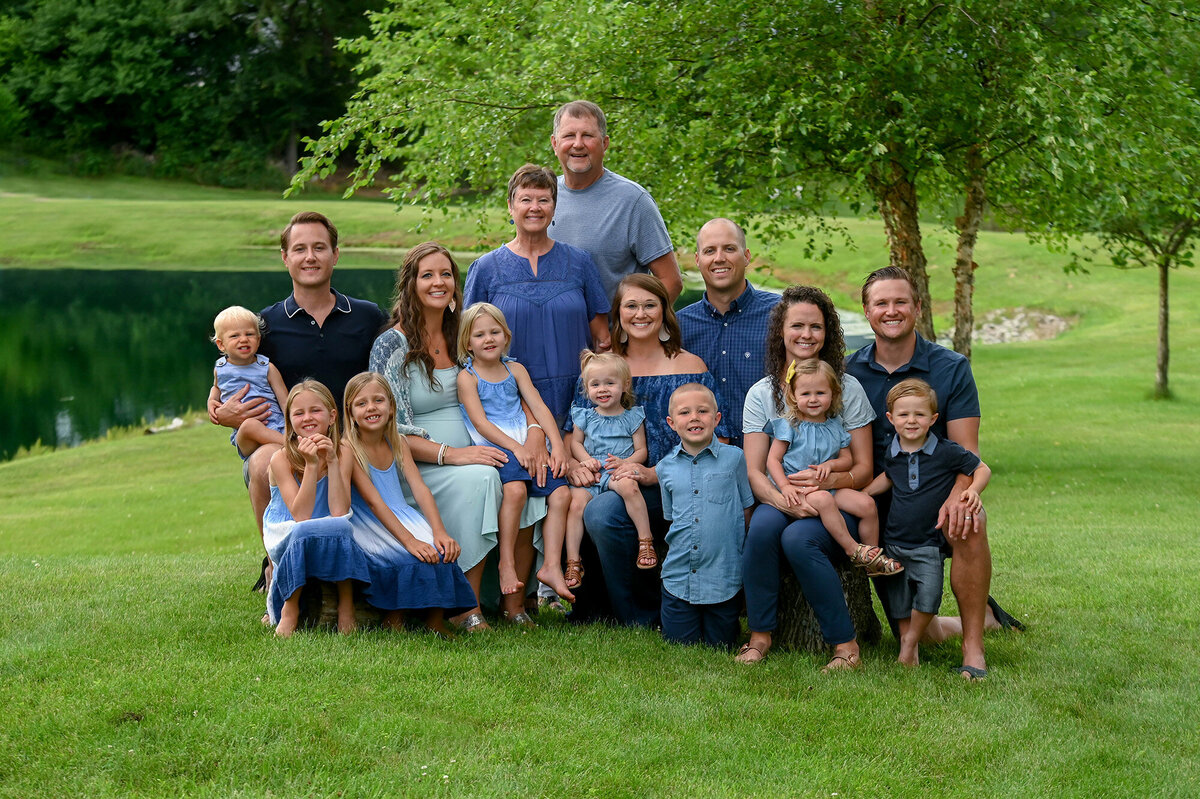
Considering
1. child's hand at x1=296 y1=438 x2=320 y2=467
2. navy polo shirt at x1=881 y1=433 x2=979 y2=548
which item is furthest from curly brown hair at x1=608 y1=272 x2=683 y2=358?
child's hand at x1=296 y1=438 x2=320 y2=467

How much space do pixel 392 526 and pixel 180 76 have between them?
5552 cm

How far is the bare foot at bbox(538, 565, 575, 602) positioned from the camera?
5.16 metres

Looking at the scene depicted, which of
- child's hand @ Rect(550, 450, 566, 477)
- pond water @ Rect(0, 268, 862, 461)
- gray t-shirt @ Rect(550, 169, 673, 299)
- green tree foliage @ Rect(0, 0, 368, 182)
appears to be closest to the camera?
child's hand @ Rect(550, 450, 566, 477)

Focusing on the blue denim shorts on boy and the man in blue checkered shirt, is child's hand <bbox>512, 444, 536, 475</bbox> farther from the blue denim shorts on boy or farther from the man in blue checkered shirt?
the blue denim shorts on boy

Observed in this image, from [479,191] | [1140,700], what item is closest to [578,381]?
[1140,700]

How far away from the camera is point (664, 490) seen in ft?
17.0

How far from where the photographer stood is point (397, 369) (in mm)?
5387

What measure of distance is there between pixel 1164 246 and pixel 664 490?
11.5 meters

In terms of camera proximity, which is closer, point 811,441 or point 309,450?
point 309,450

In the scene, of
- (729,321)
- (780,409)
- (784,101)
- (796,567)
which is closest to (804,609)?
(796,567)

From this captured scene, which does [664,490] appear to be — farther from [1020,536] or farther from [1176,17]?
[1176,17]

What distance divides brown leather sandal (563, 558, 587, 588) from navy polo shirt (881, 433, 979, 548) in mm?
1384

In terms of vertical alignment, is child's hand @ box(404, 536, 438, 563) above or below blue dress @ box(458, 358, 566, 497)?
below

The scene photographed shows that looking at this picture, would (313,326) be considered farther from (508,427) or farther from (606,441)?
(606,441)
